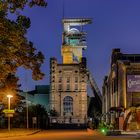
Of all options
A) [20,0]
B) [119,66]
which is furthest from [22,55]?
[119,66]

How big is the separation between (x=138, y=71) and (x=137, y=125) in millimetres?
8841

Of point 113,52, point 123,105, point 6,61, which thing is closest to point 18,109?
point 113,52

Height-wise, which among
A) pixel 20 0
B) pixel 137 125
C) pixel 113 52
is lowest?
pixel 137 125

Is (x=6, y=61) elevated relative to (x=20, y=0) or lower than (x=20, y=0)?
lower

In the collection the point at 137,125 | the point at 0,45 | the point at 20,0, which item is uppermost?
the point at 20,0

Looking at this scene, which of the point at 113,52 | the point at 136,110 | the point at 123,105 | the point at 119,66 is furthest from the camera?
the point at 113,52

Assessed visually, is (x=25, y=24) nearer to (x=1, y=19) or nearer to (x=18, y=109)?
(x=1, y=19)

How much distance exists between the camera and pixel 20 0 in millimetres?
A: 20234

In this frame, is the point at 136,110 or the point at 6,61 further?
the point at 136,110

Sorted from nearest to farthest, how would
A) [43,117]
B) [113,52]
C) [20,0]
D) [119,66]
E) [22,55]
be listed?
[20,0], [22,55], [119,66], [113,52], [43,117]

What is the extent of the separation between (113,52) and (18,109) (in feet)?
76.1

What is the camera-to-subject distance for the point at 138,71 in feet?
269

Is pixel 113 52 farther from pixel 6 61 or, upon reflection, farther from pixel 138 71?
pixel 6 61

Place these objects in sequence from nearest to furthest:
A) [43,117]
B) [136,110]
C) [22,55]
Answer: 1. [22,55]
2. [136,110]
3. [43,117]
